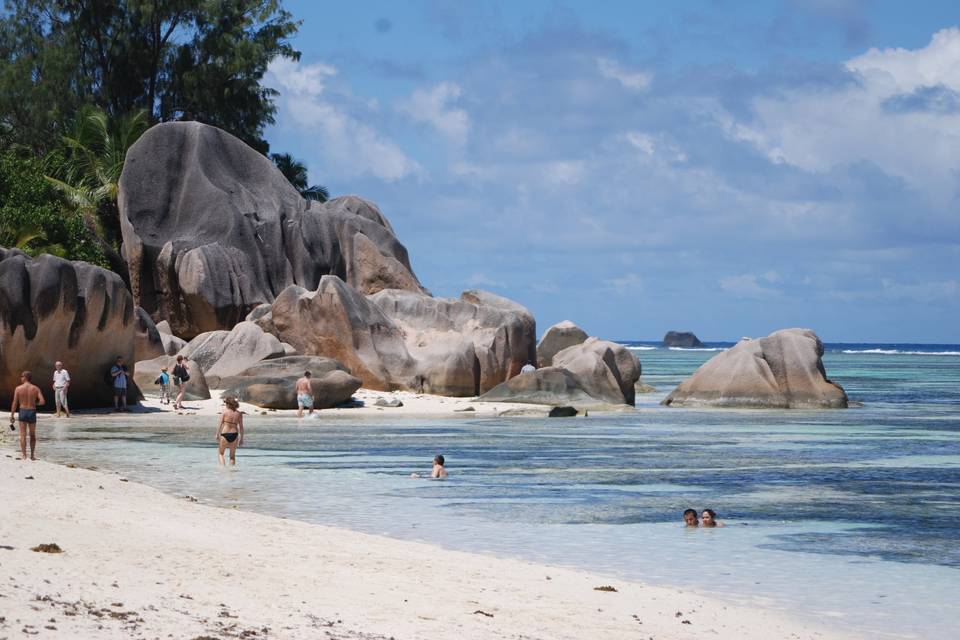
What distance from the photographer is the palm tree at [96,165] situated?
49281mm

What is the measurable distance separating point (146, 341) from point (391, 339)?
781 cm

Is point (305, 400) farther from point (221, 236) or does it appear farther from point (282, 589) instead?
point (282, 589)

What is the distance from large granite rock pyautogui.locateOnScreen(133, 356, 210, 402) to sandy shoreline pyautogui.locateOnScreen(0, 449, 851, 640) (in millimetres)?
20870

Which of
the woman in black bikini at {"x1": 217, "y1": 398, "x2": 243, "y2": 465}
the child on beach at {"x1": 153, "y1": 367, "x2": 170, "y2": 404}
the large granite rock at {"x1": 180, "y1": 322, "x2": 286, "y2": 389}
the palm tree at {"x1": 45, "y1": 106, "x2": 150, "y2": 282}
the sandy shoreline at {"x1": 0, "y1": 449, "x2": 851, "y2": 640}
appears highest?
the palm tree at {"x1": 45, "y1": 106, "x2": 150, "y2": 282}

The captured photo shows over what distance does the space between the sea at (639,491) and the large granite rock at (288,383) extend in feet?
7.46

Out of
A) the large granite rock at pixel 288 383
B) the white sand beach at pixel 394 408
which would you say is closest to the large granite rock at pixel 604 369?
the white sand beach at pixel 394 408

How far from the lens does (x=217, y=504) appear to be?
53.6 feet

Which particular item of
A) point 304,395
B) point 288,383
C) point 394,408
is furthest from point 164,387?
point 394,408

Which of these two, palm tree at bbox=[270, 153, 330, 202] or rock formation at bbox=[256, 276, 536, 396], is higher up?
palm tree at bbox=[270, 153, 330, 202]

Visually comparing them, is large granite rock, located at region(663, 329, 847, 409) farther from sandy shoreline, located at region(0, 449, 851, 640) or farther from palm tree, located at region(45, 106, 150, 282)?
sandy shoreline, located at region(0, 449, 851, 640)

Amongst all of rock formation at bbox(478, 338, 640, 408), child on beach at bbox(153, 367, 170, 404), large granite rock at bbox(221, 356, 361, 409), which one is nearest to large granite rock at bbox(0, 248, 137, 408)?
child on beach at bbox(153, 367, 170, 404)

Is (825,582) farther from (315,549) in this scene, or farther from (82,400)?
(82,400)

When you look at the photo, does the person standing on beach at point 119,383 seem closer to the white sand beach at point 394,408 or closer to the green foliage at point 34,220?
the white sand beach at point 394,408

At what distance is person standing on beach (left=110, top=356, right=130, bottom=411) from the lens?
31594mm
